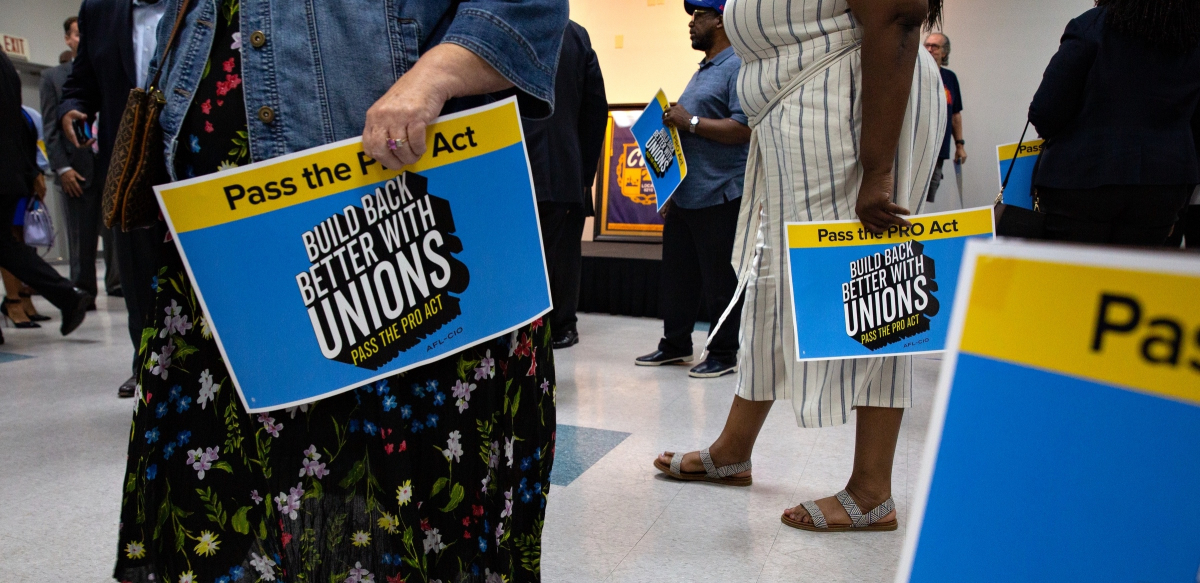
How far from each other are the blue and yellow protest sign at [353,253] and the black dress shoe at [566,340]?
261cm

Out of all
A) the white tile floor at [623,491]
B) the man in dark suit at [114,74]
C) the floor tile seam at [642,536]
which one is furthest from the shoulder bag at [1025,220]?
the man in dark suit at [114,74]

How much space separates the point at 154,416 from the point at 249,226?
246 mm

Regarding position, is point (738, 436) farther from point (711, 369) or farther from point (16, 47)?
point (16, 47)

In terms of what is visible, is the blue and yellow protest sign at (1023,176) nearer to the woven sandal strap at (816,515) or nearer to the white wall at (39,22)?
the woven sandal strap at (816,515)

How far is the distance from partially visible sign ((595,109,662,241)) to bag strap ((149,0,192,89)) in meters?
4.18

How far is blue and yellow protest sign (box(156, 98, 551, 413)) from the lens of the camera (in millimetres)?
748

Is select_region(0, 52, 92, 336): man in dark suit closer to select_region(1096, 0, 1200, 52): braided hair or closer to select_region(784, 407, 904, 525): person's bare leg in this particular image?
select_region(784, 407, 904, 525): person's bare leg

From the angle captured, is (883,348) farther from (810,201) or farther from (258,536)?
(258,536)

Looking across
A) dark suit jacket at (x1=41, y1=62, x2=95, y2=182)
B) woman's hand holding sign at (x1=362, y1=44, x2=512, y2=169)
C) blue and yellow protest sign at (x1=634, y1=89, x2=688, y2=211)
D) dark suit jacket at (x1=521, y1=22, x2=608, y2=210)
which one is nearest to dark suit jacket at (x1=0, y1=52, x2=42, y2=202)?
dark suit jacket at (x1=41, y1=62, x2=95, y2=182)

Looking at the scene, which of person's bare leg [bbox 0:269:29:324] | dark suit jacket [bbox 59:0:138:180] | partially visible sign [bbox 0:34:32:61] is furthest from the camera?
partially visible sign [bbox 0:34:32:61]

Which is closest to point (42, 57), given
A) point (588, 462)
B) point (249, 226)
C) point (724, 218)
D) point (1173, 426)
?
point (724, 218)

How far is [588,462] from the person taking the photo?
1.87 m

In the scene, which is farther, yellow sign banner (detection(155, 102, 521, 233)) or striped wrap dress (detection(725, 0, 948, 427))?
striped wrap dress (detection(725, 0, 948, 427))

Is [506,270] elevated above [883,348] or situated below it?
above
